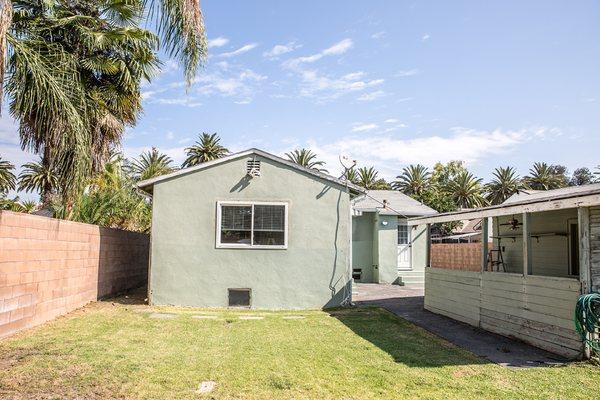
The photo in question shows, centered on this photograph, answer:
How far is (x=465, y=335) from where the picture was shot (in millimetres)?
8867

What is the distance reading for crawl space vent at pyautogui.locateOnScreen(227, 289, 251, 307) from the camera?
39.4 feet

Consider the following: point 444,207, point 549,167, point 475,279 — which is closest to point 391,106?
point 475,279

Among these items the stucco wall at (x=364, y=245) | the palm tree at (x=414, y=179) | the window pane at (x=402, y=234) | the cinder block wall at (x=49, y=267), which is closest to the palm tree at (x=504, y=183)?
the palm tree at (x=414, y=179)

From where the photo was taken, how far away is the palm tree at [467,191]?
4506cm

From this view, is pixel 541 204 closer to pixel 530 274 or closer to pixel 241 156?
pixel 530 274

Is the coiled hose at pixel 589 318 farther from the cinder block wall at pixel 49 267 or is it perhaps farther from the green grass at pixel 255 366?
the cinder block wall at pixel 49 267

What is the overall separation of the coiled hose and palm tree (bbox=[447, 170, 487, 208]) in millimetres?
39982

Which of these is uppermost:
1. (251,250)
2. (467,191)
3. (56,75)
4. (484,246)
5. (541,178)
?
(541,178)

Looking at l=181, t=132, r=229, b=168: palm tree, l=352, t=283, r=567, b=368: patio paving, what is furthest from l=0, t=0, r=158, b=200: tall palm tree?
l=181, t=132, r=229, b=168: palm tree

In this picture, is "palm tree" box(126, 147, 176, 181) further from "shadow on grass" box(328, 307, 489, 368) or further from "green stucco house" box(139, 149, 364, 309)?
"shadow on grass" box(328, 307, 489, 368)

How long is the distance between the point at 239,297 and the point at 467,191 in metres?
37.9

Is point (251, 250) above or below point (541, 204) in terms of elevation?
below

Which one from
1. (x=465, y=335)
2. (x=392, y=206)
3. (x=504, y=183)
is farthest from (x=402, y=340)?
(x=504, y=183)

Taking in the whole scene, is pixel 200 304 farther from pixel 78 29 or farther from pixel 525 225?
pixel 525 225
